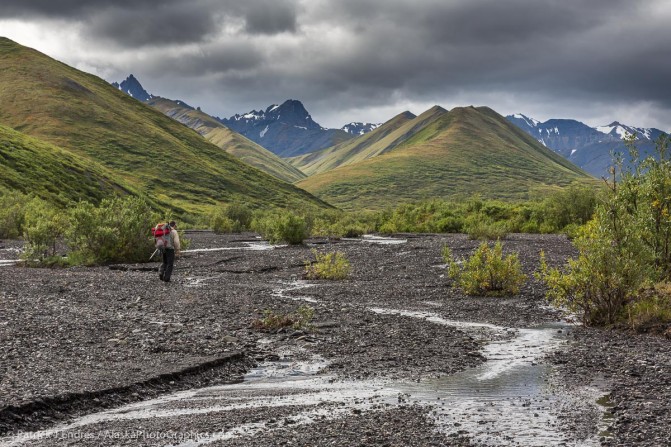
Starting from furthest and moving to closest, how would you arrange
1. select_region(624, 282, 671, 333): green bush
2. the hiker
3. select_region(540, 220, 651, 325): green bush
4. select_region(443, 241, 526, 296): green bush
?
the hiker, select_region(443, 241, 526, 296): green bush, select_region(540, 220, 651, 325): green bush, select_region(624, 282, 671, 333): green bush

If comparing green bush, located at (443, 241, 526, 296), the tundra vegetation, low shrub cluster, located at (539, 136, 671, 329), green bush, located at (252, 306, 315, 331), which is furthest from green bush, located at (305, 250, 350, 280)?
low shrub cluster, located at (539, 136, 671, 329)

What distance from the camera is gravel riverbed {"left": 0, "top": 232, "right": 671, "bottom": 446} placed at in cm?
1127

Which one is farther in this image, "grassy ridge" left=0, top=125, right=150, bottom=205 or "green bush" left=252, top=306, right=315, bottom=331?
"grassy ridge" left=0, top=125, right=150, bottom=205

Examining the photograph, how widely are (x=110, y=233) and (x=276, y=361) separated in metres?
31.5

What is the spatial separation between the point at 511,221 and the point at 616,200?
69.4 m

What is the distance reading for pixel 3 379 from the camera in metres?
13.4

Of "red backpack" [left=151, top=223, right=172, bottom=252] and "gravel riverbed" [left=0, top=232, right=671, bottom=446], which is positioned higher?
"red backpack" [left=151, top=223, right=172, bottom=252]

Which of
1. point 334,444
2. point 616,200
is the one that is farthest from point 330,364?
point 616,200

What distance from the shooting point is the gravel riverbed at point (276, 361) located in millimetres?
11273

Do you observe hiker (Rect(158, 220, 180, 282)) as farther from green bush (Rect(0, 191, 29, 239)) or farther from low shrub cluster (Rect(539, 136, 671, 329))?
green bush (Rect(0, 191, 29, 239))

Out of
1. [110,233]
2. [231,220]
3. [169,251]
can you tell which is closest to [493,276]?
[169,251]

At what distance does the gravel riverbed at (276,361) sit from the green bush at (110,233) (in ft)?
38.7

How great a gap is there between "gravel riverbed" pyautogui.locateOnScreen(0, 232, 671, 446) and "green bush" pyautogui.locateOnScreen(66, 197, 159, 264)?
11.8 m

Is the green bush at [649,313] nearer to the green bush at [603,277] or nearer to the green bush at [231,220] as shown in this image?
the green bush at [603,277]
